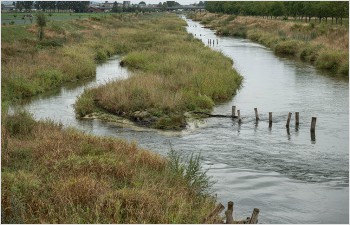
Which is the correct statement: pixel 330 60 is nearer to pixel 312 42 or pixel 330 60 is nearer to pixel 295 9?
pixel 312 42

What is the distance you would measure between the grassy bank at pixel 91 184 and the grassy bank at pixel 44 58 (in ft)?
39.7

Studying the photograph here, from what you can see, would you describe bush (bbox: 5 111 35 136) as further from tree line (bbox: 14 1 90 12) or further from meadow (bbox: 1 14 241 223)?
tree line (bbox: 14 1 90 12)

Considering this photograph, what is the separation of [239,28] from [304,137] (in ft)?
249

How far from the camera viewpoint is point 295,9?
91875 millimetres

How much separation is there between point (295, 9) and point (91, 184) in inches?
3456

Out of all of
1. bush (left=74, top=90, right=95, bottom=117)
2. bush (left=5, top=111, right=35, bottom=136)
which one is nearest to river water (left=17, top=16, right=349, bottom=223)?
bush (left=74, top=90, right=95, bottom=117)

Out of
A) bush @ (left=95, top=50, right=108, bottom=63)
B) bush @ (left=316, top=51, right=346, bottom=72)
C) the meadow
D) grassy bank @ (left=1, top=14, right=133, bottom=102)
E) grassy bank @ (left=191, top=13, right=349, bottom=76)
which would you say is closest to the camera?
the meadow

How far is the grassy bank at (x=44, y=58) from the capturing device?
1205 inches

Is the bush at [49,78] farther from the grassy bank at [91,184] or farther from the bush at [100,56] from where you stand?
the grassy bank at [91,184]

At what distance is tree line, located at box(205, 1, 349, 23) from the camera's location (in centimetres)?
7281

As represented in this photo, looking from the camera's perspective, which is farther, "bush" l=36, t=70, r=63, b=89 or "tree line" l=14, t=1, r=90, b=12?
"tree line" l=14, t=1, r=90, b=12

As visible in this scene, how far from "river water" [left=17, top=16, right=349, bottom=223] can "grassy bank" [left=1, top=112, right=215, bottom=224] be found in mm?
2366

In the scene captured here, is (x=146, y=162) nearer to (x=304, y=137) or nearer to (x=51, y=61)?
(x=304, y=137)

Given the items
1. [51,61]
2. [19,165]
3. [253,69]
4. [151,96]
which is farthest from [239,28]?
[19,165]
